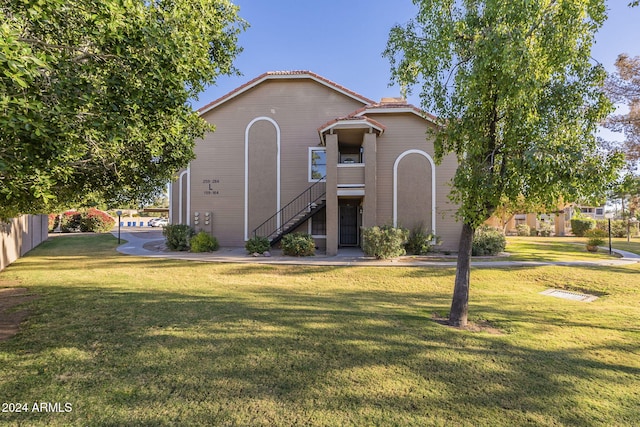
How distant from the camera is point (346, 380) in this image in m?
3.58

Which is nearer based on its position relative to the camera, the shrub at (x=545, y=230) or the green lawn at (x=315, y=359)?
the green lawn at (x=315, y=359)

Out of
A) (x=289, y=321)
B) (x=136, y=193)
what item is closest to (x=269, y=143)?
(x=136, y=193)

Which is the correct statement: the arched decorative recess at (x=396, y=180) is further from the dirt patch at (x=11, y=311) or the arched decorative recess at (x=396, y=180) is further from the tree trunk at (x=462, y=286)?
the dirt patch at (x=11, y=311)

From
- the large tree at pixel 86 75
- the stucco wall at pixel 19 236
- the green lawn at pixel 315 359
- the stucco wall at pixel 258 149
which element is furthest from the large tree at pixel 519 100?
the stucco wall at pixel 19 236

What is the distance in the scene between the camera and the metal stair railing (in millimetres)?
15422

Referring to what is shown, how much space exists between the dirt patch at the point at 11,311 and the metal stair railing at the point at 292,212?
897 centimetres

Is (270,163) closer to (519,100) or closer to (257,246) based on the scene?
(257,246)

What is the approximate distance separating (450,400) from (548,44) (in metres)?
5.45

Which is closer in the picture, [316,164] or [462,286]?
[462,286]

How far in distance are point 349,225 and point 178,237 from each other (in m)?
8.87

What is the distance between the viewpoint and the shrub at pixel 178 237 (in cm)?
1499

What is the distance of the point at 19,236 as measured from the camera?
1411cm

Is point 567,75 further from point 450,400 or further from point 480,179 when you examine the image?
point 450,400

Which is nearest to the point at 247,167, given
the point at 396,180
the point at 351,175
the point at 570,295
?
the point at 351,175
